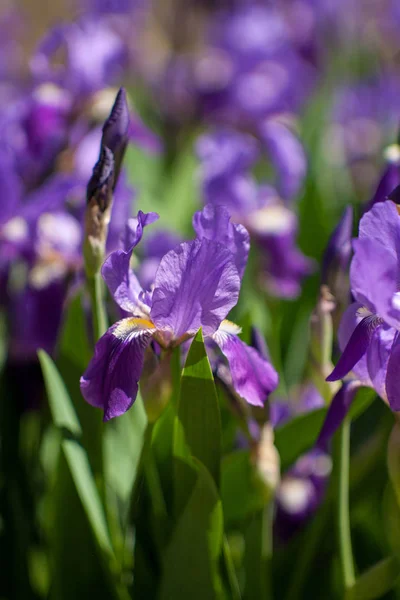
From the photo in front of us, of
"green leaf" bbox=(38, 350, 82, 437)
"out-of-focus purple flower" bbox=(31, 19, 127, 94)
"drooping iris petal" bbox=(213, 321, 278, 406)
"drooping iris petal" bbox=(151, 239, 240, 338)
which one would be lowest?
"green leaf" bbox=(38, 350, 82, 437)

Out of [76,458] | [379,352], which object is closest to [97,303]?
[76,458]

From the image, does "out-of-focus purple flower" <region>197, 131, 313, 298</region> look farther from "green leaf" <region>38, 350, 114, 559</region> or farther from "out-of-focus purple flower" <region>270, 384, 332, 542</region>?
"green leaf" <region>38, 350, 114, 559</region>

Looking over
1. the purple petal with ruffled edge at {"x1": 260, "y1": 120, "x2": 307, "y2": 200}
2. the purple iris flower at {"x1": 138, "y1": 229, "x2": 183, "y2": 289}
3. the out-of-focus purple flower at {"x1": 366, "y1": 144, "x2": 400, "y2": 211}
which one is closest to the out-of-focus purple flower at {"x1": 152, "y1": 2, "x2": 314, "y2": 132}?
the purple petal with ruffled edge at {"x1": 260, "y1": 120, "x2": 307, "y2": 200}

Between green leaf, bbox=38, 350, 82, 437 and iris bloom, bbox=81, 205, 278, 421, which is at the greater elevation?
iris bloom, bbox=81, 205, 278, 421

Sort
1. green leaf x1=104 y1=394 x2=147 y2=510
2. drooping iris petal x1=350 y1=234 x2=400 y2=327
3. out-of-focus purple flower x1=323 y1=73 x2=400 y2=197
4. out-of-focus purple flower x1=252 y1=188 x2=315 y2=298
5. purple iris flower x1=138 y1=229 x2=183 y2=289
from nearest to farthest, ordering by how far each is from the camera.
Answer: drooping iris petal x1=350 y1=234 x2=400 y2=327, green leaf x1=104 y1=394 x2=147 y2=510, purple iris flower x1=138 y1=229 x2=183 y2=289, out-of-focus purple flower x1=252 y1=188 x2=315 y2=298, out-of-focus purple flower x1=323 y1=73 x2=400 y2=197

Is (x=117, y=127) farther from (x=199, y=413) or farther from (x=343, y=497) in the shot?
(x=343, y=497)

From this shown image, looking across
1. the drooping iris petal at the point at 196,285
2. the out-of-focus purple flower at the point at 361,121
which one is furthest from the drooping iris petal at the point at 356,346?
the out-of-focus purple flower at the point at 361,121

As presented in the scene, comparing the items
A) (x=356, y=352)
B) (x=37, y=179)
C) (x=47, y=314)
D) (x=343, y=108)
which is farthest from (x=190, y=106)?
(x=356, y=352)
